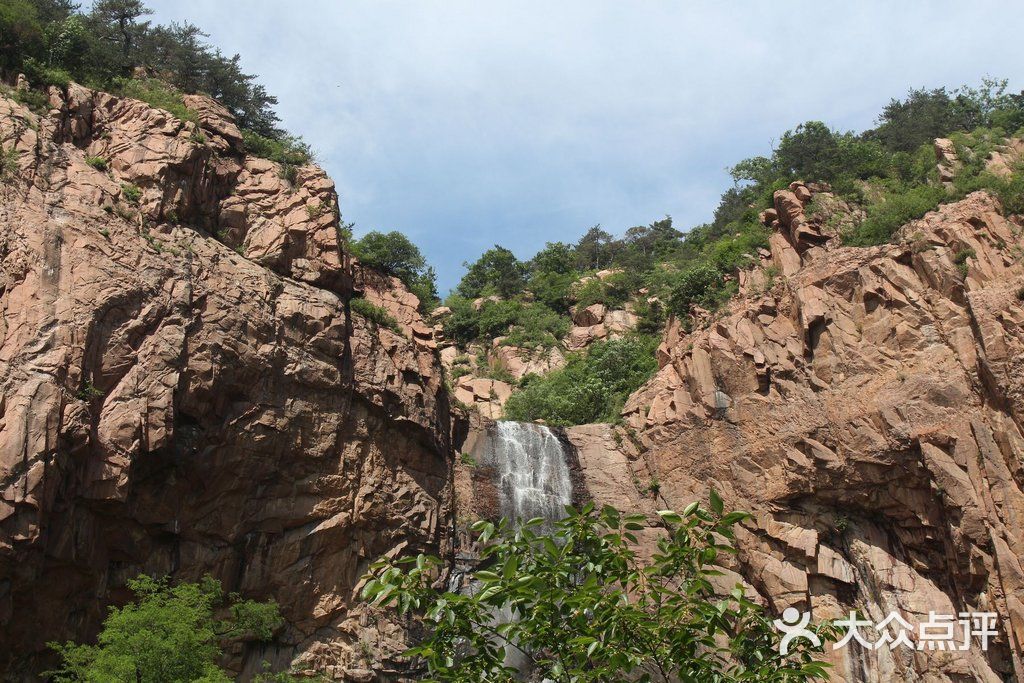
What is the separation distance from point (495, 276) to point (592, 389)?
19627 mm

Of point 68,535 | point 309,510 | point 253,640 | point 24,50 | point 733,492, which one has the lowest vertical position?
point 253,640

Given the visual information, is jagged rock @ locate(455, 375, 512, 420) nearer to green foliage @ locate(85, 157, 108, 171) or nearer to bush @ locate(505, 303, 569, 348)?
bush @ locate(505, 303, 569, 348)

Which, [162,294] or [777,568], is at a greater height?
[162,294]

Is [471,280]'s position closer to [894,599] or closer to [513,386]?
[513,386]

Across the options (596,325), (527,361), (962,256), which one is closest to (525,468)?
(527,361)

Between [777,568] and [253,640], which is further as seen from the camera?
[777,568]

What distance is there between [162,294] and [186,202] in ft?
15.6

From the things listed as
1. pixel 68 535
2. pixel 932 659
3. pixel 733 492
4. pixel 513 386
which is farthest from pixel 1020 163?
pixel 68 535

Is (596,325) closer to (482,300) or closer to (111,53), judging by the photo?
(482,300)

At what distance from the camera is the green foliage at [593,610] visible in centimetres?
761

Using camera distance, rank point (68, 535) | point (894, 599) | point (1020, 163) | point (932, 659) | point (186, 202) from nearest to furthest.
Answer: point (68, 535)
point (932, 659)
point (894, 599)
point (186, 202)
point (1020, 163)

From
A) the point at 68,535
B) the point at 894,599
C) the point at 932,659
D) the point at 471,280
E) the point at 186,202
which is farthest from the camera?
the point at 471,280

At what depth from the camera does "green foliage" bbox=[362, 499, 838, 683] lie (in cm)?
761

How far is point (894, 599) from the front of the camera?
24.6 metres
